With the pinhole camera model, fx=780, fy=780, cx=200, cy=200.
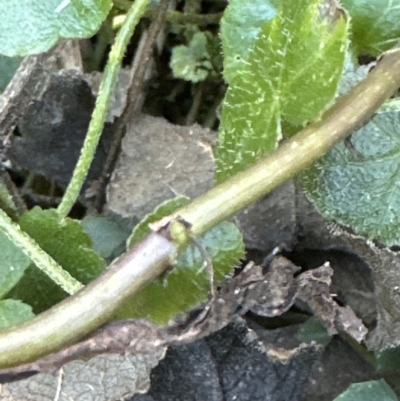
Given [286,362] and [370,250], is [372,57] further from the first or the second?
[286,362]

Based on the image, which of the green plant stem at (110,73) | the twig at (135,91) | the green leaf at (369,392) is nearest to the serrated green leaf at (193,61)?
the twig at (135,91)

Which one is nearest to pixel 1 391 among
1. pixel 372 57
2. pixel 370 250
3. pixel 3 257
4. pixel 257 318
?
pixel 3 257

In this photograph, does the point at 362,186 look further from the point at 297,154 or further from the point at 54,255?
the point at 54,255

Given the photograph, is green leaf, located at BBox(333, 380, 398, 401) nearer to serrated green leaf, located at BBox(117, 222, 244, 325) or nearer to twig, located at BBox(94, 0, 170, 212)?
serrated green leaf, located at BBox(117, 222, 244, 325)

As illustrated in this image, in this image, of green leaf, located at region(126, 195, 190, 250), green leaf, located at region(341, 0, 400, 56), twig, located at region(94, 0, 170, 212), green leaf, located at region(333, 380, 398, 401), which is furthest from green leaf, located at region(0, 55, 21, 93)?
green leaf, located at region(333, 380, 398, 401)

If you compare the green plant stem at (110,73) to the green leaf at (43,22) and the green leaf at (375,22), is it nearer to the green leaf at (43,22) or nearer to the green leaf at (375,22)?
the green leaf at (43,22)
